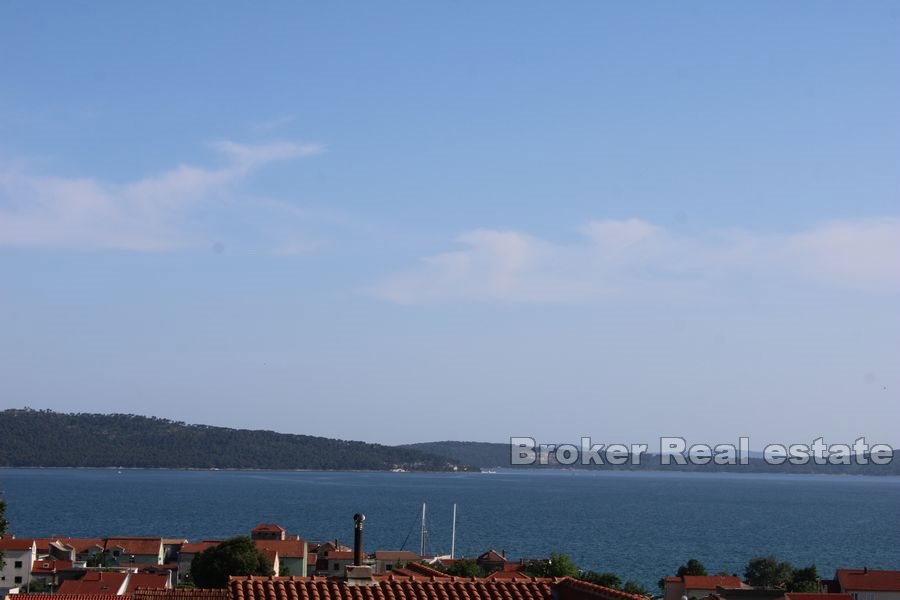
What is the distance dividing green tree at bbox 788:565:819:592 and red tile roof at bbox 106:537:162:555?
Answer: 143ft

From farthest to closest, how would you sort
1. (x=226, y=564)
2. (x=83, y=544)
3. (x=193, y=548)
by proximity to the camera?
(x=83, y=544), (x=193, y=548), (x=226, y=564)

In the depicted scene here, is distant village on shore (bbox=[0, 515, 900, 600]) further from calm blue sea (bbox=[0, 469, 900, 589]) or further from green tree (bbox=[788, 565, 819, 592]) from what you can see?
calm blue sea (bbox=[0, 469, 900, 589])

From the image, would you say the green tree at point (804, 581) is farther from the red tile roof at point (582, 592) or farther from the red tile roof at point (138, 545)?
the red tile roof at point (582, 592)

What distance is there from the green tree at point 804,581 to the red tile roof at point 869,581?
4103 millimetres

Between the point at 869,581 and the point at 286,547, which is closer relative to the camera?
the point at 869,581

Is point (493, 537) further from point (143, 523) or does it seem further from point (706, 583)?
point (706, 583)

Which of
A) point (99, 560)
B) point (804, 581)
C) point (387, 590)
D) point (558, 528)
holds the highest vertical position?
point (387, 590)

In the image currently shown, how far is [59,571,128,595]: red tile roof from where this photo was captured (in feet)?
187

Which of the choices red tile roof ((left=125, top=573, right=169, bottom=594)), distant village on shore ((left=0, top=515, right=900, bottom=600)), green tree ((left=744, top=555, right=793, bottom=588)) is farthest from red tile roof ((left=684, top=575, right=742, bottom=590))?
red tile roof ((left=125, top=573, right=169, bottom=594))

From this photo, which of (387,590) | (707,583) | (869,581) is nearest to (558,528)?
(707,583)

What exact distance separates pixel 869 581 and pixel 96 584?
39.0m

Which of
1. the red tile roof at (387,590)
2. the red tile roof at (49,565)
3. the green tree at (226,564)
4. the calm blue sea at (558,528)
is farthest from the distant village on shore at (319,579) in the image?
the calm blue sea at (558,528)

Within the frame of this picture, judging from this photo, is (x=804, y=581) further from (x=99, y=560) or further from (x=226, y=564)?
(x=99, y=560)

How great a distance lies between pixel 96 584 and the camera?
59.3m
